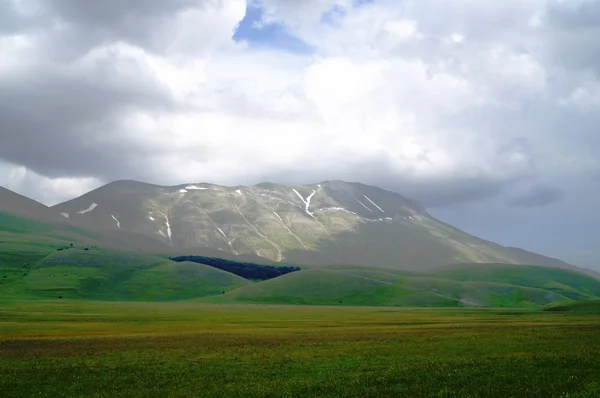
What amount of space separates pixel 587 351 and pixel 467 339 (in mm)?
18007

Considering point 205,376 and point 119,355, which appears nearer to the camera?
point 205,376

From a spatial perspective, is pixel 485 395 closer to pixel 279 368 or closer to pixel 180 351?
pixel 279 368

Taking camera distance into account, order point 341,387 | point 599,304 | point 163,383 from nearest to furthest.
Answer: point 341,387, point 163,383, point 599,304

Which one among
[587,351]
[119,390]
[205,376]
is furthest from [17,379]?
[587,351]

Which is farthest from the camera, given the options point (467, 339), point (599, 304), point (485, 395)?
point (599, 304)

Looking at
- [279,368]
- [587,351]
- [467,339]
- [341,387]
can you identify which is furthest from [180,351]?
[587,351]

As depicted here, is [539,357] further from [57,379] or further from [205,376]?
[57,379]

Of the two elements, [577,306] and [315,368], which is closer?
[315,368]

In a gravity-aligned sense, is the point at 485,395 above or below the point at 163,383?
above

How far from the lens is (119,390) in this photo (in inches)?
1302

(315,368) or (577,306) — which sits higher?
(577,306)

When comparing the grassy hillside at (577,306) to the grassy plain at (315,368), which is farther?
the grassy hillside at (577,306)

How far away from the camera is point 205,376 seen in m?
37.5

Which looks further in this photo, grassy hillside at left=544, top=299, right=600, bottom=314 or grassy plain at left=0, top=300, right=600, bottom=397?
grassy hillside at left=544, top=299, right=600, bottom=314
